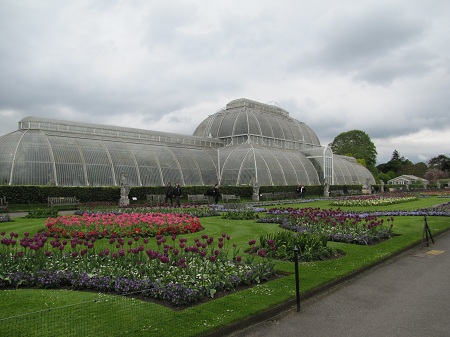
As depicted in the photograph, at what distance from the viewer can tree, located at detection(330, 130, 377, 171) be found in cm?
10125

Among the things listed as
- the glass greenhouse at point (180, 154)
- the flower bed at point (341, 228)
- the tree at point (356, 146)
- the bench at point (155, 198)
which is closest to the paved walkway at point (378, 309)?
the flower bed at point (341, 228)

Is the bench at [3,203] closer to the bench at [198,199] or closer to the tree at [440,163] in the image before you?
the bench at [198,199]

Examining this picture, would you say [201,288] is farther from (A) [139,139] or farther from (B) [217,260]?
(A) [139,139]

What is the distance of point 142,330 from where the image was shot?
591cm

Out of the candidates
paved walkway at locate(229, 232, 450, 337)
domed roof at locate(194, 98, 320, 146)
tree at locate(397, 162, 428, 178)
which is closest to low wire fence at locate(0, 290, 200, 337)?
paved walkway at locate(229, 232, 450, 337)

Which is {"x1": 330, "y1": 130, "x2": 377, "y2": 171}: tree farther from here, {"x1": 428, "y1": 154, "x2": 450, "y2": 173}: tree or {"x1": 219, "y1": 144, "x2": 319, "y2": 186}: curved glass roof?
{"x1": 219, "y1": 144, "x2": 319, "y2": 186}: curved glass roof

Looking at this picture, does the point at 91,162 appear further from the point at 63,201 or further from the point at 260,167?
the point at 260,167

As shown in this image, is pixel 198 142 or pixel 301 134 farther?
pixel 301 134

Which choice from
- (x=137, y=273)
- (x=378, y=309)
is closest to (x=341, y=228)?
(x=378, y=309)

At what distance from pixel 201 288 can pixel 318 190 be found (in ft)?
152

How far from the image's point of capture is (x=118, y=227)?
50.0ft

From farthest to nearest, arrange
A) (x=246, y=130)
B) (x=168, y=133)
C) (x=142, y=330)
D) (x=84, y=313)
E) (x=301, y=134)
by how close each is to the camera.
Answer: (x=301, y=134) < (x=246, y=130) < (x=168, y=133) < (x=84, y=313) < (x=142, y=330)

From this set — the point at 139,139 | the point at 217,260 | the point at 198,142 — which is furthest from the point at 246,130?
the point at 217,260

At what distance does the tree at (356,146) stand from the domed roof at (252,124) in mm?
38526
